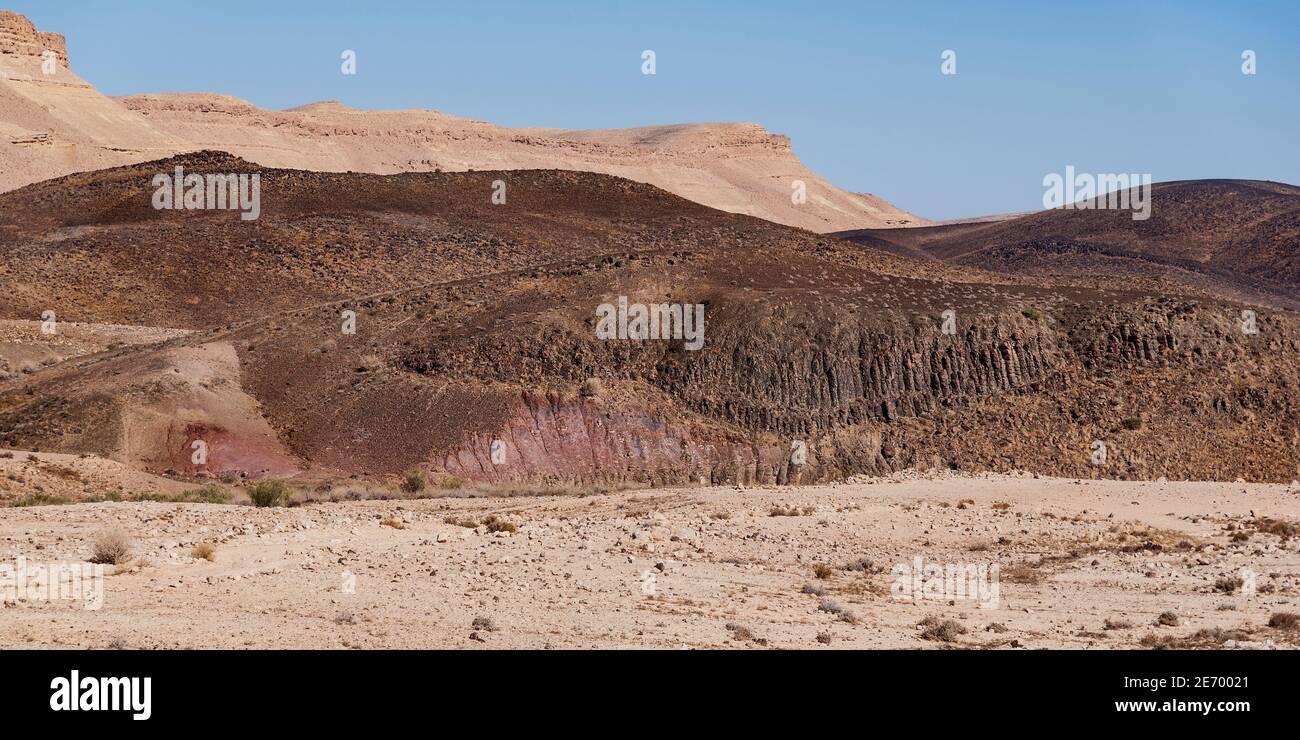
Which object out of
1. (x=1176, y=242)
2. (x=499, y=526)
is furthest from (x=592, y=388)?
(x=1176, y=242)

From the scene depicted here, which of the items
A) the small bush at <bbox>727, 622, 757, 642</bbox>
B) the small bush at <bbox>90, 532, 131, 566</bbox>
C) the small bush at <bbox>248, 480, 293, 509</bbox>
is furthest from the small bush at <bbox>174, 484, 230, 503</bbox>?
the small bush at <bbox>727, 622, 757, 642</bbox>

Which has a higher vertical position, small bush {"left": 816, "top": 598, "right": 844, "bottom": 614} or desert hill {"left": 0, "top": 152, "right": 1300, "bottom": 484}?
desert hill {"left": 0, "top": 152, "right": 1300, "bottom": 484}

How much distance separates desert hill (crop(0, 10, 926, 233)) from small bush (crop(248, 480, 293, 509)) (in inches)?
3346

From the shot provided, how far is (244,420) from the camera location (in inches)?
1441

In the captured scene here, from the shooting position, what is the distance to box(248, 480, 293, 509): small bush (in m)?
28.4

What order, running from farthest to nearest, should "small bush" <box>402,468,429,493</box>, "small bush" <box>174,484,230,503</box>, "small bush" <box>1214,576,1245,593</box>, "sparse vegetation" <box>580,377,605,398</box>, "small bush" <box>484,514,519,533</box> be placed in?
"sparse vegetation" <box>580,377,605,398</box> → "small bush" <box>402,468,429,493</box> → "small bush" <box>174,484,230,503</box> → "small bush" <box>484,514,519,533</box> → "small bush" <box>1214,576,1245,593</box>

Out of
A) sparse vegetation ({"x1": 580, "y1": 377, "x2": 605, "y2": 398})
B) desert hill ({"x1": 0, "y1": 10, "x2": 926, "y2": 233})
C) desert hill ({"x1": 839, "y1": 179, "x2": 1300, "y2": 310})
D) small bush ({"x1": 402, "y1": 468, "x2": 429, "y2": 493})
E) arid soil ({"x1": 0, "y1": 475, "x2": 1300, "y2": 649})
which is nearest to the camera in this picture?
arid soil ({"x1": 0, "y1": 475, "x2": 1300, "y2": 649})

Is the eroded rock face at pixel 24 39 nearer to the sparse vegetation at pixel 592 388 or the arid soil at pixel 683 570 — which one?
the sparse vegetation at pixel 592 388

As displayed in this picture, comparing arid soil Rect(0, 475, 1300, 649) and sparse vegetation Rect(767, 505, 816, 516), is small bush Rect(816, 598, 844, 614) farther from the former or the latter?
sparse vegetation Rect(767, 505, 816, 516)

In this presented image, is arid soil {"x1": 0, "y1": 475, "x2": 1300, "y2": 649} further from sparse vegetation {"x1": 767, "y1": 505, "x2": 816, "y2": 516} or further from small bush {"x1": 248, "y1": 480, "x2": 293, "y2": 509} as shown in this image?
small bush {"x1": 248, "y1": 480, "x2": 293, "y2": 509}

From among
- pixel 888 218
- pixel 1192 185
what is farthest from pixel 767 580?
pixel 888 218

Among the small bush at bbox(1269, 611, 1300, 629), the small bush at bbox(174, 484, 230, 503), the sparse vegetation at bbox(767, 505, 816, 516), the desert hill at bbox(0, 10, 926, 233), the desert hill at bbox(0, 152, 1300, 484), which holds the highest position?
the desert hill at bbox(0, 10, 926, 233)

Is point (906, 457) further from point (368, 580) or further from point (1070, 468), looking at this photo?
point (368, 580)

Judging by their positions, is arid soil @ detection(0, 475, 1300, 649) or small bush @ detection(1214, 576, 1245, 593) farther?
small bush @ detection(1214, 576, 1245, 593)
